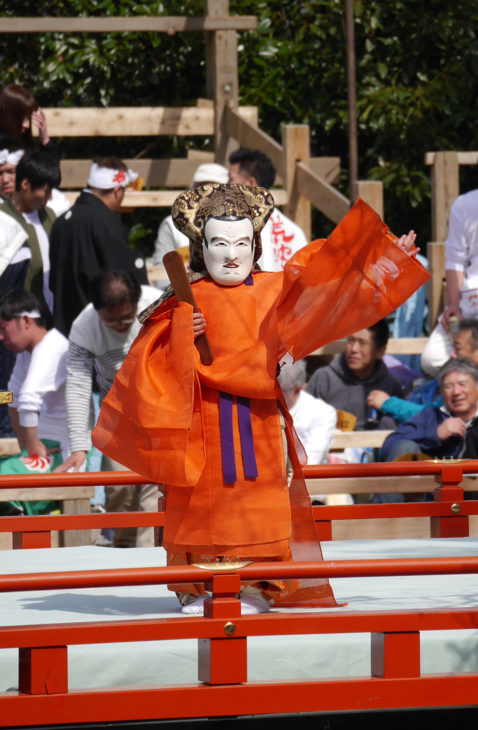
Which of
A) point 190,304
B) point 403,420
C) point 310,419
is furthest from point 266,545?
point 403,420

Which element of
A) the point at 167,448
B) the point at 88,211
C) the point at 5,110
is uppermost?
the point at 5,110

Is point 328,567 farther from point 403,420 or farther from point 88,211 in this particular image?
point 88,211

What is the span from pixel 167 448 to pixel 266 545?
40 cm

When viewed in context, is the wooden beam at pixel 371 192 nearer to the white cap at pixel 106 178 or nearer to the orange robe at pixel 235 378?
the white cap at pixel 106 178

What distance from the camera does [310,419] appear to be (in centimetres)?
596

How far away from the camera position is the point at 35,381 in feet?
19.9

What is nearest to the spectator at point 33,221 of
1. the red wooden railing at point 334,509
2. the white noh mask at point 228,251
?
the red wooden railing at point 334,509

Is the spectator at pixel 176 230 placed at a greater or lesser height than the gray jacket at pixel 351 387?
greater

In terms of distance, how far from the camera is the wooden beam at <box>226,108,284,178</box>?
8.45 m

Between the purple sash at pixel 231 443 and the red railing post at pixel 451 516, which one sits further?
the red railing post at pixel 451 516

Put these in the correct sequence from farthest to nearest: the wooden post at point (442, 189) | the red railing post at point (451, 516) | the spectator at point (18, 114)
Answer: the wooden post at point (442, 189) < the spectator at point (18, 114) < the red railing post at point (451, 516)

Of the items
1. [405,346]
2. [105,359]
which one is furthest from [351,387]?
[105,359]

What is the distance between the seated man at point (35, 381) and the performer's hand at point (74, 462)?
0.15 m

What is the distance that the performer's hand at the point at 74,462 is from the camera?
5.75m
